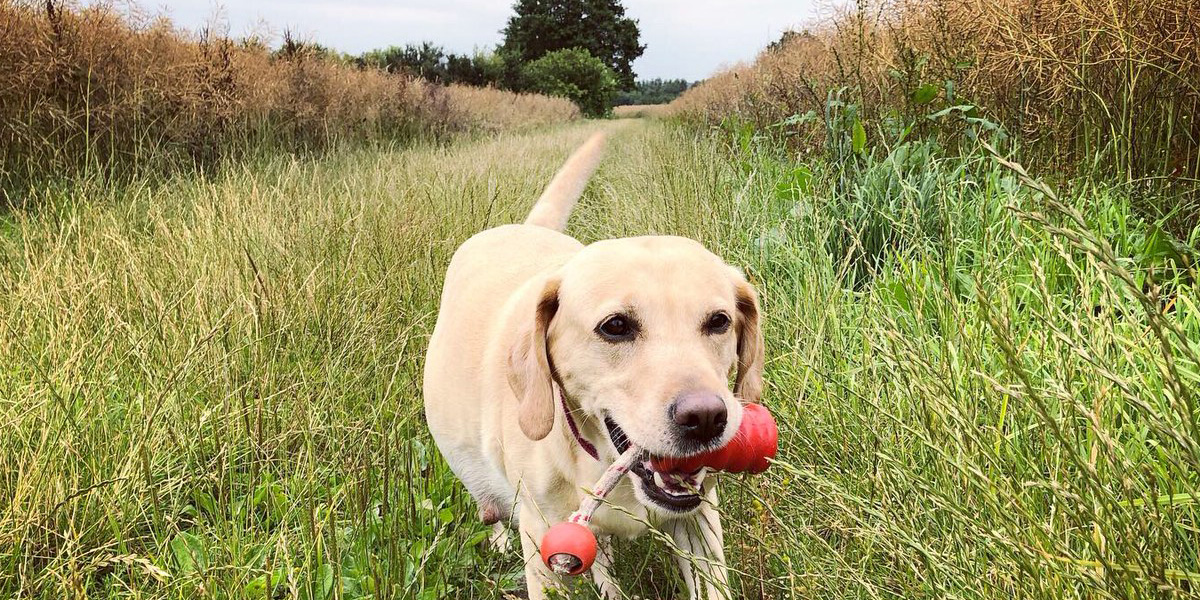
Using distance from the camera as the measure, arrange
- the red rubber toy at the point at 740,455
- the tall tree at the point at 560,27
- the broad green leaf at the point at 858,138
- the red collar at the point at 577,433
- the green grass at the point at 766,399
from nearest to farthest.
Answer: the green grass at the point at 766,399 → the red rubber toy at the point at 740,455 → the red collar at the point at 577,433 → the broad green leaf at the point at 858,138 → the tall tree at the point at 560,27

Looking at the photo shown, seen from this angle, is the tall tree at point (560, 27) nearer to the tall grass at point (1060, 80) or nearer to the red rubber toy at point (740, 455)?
the tall grass at point (1060, 80)

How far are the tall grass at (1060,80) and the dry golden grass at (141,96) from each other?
17.8 ft

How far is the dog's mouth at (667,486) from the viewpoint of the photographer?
62.8 inches

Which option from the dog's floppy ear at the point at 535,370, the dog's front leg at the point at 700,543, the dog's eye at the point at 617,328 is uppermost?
the dog's eye at the point at 617,328

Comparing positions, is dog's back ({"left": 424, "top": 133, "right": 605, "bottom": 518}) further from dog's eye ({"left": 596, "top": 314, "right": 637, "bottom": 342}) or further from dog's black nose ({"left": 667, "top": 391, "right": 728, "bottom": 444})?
dog's black nose ({"left": 667, "top": 391, "right": 728, "bottom": 444})

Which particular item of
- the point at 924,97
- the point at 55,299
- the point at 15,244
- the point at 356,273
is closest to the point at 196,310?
the point at 55,299

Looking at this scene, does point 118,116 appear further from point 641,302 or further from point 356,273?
point 641,302

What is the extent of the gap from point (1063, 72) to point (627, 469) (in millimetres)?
3417

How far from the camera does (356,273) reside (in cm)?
330

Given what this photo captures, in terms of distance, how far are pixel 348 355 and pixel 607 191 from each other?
13.4ft

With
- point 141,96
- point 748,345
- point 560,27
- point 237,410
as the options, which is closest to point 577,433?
point 748,345

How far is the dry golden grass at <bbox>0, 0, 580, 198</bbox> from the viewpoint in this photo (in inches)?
208

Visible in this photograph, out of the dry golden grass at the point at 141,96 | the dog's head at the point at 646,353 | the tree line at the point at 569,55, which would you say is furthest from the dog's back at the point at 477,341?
the tree line at the point at 569,55

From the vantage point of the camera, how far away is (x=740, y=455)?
159cm
